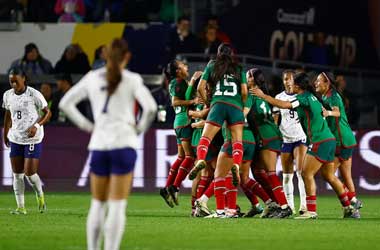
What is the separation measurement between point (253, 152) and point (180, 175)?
1526mm

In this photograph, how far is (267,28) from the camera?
29.8 meters

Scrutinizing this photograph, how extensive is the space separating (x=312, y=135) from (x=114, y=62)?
6.52 m

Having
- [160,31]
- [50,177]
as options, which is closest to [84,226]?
[50,177]

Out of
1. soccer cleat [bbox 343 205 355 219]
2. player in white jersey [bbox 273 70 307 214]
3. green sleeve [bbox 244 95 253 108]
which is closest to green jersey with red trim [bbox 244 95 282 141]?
green sleeve [bbox 244 95 253 108]

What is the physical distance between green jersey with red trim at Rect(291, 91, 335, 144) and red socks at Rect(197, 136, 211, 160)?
1.32m

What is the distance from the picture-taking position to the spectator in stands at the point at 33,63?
27.6m

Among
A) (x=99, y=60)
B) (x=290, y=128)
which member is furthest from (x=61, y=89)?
(x=290, y=128)

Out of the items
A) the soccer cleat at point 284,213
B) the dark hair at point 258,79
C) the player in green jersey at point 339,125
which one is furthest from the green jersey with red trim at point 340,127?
the soccer cleat at point 284,213

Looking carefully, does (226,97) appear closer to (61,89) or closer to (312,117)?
(312,117)

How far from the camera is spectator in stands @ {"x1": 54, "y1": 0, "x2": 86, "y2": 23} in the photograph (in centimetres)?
2947

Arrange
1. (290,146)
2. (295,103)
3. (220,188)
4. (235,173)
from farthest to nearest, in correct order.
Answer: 1. (290,146)
2. (295,103)
3. (220,188)
4. (235,173)

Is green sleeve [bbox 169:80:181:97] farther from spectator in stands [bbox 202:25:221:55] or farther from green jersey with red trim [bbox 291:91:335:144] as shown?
spectator in stands [bbox 202:25:221:55]

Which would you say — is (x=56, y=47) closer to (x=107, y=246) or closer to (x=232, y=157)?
(x=232, y=157)

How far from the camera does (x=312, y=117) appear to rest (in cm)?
1927
